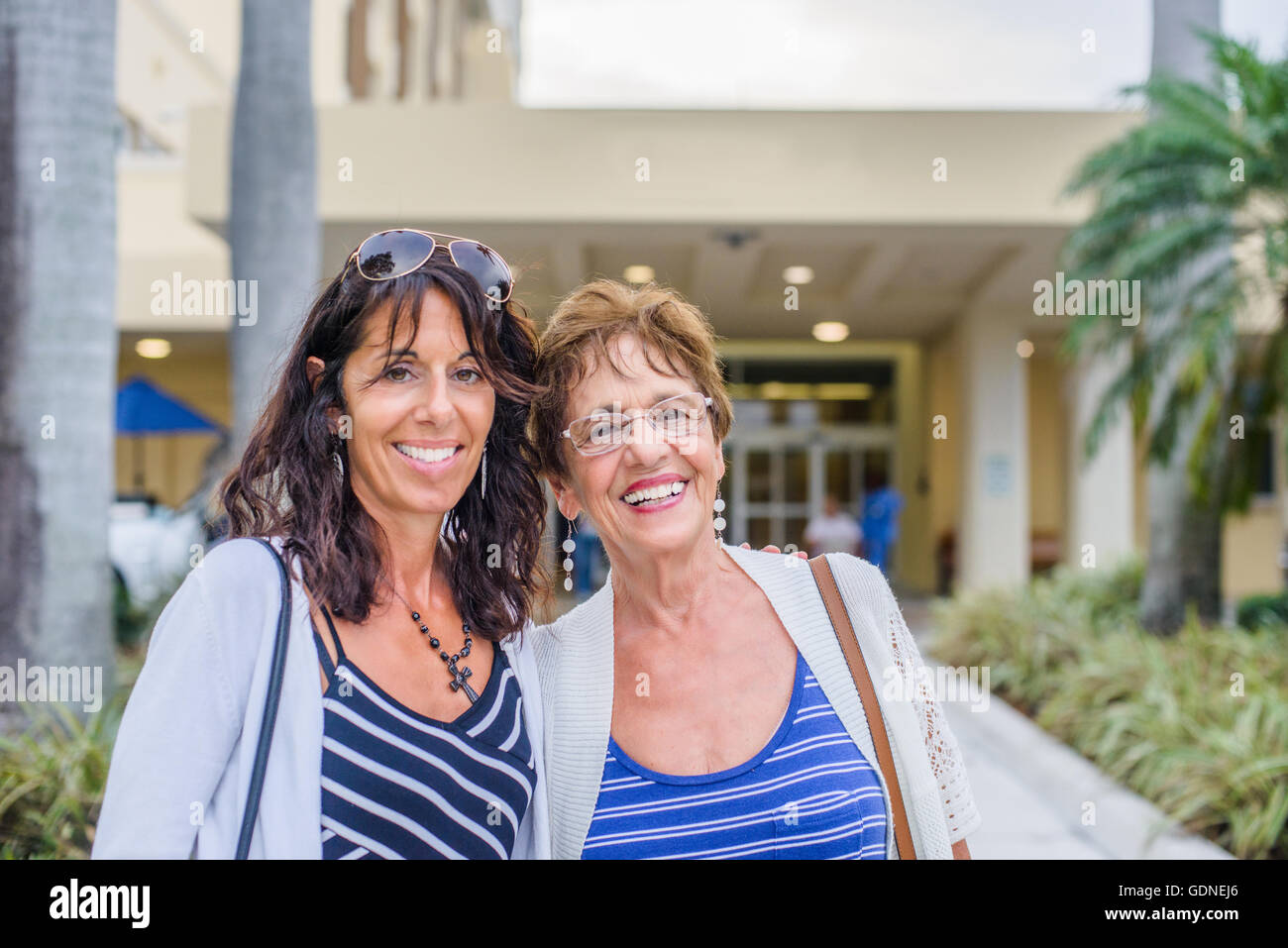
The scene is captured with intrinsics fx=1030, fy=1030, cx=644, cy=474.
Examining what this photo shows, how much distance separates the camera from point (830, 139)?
9625mm

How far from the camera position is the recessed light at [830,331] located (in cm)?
1500

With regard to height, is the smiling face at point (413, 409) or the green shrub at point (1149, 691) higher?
the smiling face at point (413, 409)

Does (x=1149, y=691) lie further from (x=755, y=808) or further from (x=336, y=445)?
(x=336, y=445)

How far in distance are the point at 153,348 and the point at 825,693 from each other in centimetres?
1645

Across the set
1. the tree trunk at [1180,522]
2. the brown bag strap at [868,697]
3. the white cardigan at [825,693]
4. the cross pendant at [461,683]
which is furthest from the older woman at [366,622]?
the tree trunk at [1180,522]

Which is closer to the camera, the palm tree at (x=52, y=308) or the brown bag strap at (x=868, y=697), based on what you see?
the brown bag strap at (x=868, y=697)

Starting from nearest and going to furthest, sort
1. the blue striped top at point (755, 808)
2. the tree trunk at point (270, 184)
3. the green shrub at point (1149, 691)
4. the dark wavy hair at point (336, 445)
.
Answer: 1. the dark wavy hair at point (336, 445)
2. the blue striped top at point (755, 808)
3. the green shrub at point (1149, 691)
4. the tree trunk at point (270, 184)

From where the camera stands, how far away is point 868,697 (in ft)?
6.28

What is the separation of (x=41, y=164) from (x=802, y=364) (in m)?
14.5

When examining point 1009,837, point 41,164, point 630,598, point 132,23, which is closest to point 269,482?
point 630,598

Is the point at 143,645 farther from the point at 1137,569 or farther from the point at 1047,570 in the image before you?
the point at 1047,570

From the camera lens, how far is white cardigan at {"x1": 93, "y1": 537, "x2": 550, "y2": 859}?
1.40 metres

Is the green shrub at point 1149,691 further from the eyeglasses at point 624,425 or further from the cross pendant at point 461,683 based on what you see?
the cross pendant at point 461,683

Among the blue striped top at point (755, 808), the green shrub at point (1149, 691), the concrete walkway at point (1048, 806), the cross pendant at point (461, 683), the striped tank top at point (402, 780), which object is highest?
the cross pendant at point (461, 683)
